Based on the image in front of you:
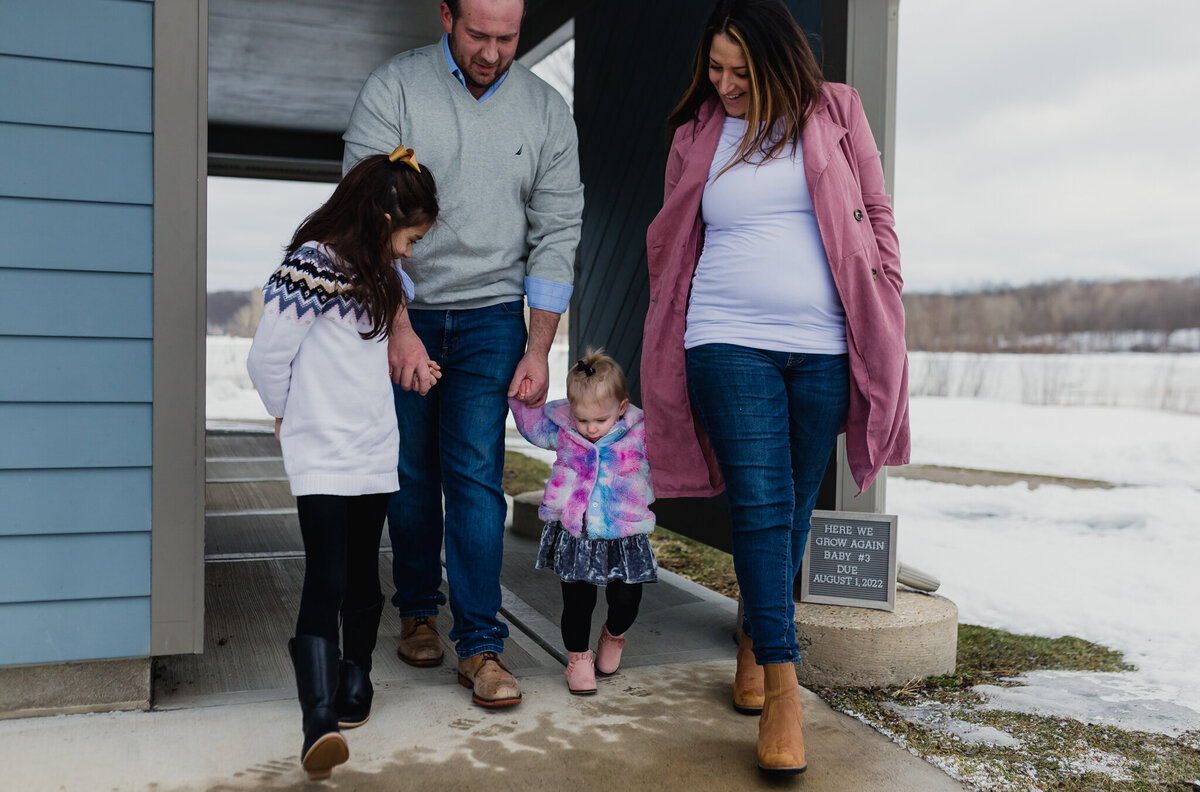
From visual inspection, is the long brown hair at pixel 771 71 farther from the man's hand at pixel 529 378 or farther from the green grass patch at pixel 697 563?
the green grass patch at pixel 697 563

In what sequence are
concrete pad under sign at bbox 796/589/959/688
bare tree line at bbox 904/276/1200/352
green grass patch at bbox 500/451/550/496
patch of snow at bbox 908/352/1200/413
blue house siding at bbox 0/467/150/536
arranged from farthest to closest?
bare tree line at bbox 904/276/1200/352 → patch of snow at bbox 908/352/1200/413 → green grass patch at bbox 500/451/550/496 → concrete pad under sign at bbox 796/589/959/688 → blue house siding at bbox 0/467/150/536

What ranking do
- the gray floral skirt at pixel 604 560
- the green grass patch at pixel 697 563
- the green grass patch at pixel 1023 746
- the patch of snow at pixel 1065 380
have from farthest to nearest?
the patch of snow at pixel 1065 380 < the green grass patch at pixel 697 563 < the gray floral skirt at pixel 604 560 < the green grass patch at pixel 1023 746

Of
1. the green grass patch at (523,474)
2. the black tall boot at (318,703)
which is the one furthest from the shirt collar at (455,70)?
the green grass patch at (523,474)

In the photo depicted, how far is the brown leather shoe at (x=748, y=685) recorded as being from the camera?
87.1 inches

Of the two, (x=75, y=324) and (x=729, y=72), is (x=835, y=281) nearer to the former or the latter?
(x=729, y=72)

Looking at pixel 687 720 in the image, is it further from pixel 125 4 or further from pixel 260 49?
pixel 260 49

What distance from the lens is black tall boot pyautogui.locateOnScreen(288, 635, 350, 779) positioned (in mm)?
1713

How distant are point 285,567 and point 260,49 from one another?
344 cm

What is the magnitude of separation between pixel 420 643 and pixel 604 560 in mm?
559

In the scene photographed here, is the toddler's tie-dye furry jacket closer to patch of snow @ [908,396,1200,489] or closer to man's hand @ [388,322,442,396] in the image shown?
man's hand @ [388,322,442,396]

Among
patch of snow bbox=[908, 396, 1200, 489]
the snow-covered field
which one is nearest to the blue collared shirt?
the snow-covered field

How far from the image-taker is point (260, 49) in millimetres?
5621

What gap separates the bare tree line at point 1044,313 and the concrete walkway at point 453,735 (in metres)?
20.5

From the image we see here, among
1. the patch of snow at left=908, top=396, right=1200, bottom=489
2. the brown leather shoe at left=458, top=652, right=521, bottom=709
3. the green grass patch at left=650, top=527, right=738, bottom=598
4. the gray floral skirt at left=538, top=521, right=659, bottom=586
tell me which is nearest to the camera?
the brown leather shoe at left=458, top=652, right=521, bottom=709
